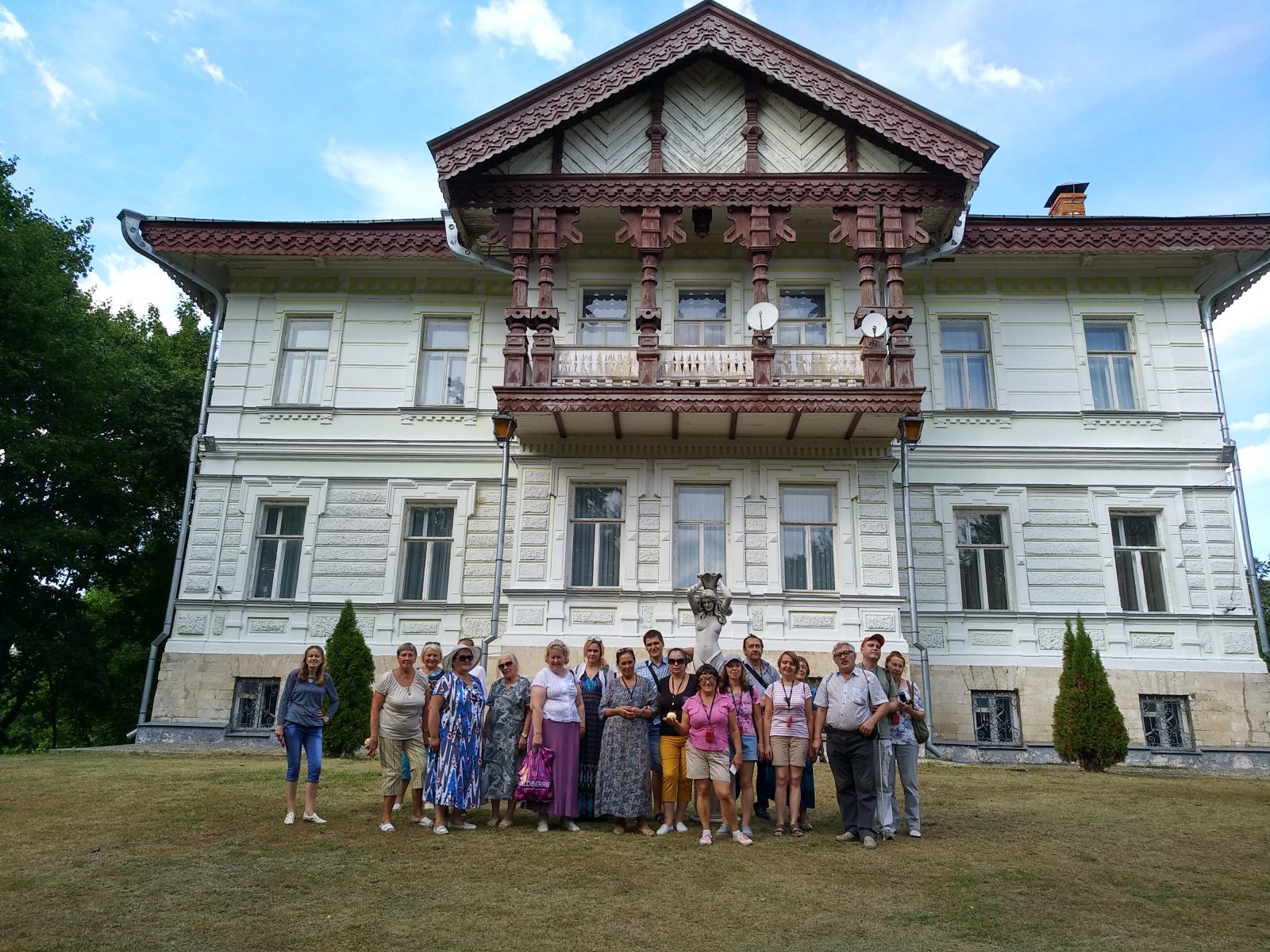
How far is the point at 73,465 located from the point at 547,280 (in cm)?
1143

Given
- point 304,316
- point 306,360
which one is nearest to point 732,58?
point 304,316

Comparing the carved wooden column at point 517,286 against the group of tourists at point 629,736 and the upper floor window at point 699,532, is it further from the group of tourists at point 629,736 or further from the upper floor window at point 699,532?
the group of tourists at point 629,736

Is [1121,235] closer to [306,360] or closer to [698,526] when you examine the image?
[698,526]

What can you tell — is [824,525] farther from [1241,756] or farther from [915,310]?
[1241,756]

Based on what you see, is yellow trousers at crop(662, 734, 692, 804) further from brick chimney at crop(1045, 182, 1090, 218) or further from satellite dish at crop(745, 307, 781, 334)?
brick chimney at crop(1045, 182, 1090, 218)

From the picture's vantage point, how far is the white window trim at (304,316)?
18109 millimetres

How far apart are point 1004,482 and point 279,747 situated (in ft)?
46.5

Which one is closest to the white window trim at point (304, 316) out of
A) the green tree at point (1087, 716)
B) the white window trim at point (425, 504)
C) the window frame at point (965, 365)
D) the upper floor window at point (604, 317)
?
the white window trim at point (425, 504)

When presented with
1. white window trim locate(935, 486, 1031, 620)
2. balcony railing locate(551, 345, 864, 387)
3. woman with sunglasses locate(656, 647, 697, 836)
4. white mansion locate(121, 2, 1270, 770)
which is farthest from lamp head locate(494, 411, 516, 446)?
woman with sunglasses locate(656, 647, 697, 836)

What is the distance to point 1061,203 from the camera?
65.2 ft

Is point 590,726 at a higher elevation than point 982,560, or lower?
lower

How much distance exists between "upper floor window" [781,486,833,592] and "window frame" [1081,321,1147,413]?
6.14 meters

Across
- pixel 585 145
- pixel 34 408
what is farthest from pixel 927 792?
pixel 34 408

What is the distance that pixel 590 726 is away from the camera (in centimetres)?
832
